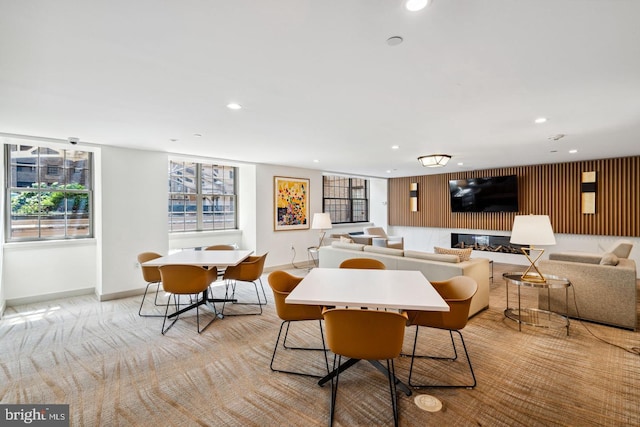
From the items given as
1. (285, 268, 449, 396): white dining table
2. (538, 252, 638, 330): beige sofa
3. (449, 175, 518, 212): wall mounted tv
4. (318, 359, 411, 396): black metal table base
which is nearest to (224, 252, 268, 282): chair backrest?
(285, 268, 449, 396): white dining table

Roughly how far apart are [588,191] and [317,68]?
7.14 metres

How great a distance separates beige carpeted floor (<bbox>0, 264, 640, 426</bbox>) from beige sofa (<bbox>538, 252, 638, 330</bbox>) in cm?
16

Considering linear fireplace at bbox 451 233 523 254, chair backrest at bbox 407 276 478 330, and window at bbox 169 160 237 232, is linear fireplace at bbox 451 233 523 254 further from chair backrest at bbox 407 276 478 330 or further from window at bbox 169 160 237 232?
window at bbox 169 160 237 232

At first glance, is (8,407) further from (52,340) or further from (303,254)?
(303,254)

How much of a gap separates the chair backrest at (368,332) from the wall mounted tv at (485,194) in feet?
22.7

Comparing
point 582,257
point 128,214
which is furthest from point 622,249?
point 128,214

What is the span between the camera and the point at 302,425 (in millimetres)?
1940

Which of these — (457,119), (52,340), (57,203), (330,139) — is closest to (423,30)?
(457,119)

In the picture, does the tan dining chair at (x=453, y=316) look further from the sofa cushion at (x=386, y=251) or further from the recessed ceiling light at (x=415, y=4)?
the recessed ceiling light at (x=415, y=4)

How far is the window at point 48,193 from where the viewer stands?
4590 mm

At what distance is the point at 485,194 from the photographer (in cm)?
770

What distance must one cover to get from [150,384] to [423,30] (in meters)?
3.24

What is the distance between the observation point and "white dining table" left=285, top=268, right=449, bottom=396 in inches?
79.7

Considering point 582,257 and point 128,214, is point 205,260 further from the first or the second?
point 582,257
